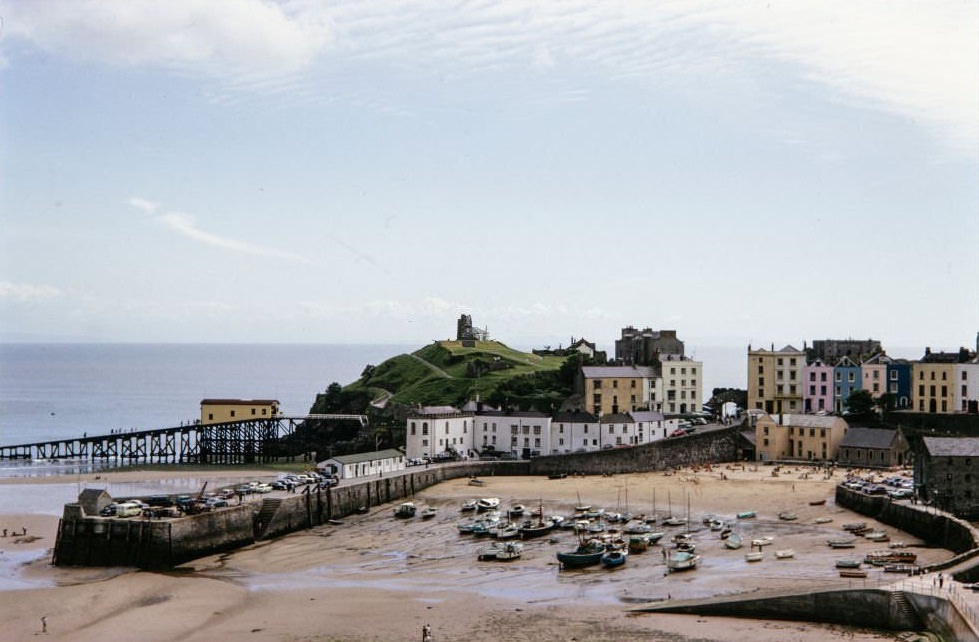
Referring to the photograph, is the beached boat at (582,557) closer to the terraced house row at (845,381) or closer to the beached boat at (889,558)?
the beached boat at (889,558)

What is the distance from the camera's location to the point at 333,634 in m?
41.1

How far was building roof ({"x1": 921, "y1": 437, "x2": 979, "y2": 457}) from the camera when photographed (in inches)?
2359

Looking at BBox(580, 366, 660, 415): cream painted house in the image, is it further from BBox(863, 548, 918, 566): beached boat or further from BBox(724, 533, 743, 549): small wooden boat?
BBox(863, 548, 918, 566): beached boat

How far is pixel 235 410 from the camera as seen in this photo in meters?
110

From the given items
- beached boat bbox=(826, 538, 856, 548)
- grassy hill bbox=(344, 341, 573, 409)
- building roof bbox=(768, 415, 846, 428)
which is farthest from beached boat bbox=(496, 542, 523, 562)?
grassy hill bbox=(344, 341, 573, 409)

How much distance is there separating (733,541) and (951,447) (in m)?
14.3

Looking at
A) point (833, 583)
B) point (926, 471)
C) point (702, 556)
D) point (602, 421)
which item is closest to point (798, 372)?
point (602, 421)

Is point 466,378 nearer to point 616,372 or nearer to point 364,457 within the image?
point 616,372

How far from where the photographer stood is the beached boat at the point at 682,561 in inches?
1976

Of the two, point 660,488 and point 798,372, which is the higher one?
point 798,372

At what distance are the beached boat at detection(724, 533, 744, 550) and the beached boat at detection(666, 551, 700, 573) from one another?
396cm

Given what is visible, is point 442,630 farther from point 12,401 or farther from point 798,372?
point 12,401

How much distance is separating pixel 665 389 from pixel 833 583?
59820 mm

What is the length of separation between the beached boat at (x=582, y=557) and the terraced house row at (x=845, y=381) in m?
50.2
